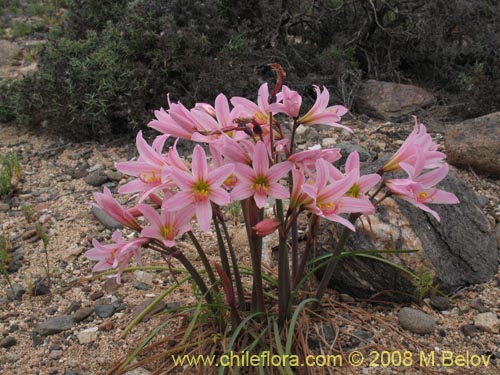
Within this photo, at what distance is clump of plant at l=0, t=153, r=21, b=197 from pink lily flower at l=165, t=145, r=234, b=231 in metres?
3.07

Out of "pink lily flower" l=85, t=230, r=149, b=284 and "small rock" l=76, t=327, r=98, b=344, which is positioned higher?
"pink lily flower" l=85, t=230, r=149, b=284

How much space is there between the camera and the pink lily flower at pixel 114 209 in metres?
1.98

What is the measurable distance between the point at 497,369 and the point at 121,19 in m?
4.67

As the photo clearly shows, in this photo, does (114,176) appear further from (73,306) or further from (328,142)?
(328,142)

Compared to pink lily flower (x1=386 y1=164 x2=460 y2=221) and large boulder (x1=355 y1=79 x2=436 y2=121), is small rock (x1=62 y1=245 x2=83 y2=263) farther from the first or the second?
large boulder (x1=355 y1=79 x2=436 y2=121)

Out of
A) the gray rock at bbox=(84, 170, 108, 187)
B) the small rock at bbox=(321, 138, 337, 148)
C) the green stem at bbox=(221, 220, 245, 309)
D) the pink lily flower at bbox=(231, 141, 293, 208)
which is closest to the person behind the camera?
the pink lily flower at bbox=(231, 141, 293, 208)

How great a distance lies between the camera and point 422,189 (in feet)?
6.52

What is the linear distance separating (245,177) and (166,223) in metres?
0.34

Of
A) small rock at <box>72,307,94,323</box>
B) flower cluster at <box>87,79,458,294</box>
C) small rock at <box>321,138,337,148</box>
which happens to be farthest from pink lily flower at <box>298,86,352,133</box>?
small rock at <box>321,138,337,148</box>

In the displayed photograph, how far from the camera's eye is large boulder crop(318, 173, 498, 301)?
296cm

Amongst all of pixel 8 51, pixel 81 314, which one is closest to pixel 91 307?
pixel 81 314

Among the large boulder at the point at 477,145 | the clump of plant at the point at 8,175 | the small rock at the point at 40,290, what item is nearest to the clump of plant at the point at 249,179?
the small rock at the point at 40,290

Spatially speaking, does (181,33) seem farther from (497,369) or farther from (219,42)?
(497,369)

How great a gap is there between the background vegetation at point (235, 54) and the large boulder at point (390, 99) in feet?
0.44
